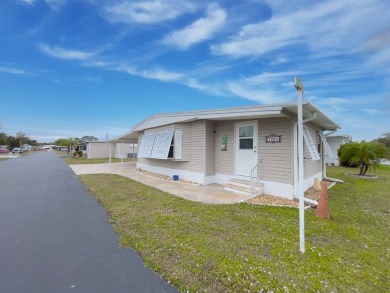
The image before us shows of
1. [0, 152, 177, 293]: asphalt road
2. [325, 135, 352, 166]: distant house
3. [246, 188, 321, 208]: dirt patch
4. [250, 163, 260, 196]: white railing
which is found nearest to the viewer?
[0, 152, 177, 293]: asphalt road

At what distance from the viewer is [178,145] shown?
32.5 ft

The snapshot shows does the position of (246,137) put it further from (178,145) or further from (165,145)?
(165,145)

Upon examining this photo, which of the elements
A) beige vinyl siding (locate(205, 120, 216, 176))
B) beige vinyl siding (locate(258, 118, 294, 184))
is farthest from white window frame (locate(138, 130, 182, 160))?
beige vinyl siding (locate(258, 118, 294, 184))

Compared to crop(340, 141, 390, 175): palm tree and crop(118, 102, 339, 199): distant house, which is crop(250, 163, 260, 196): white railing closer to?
crop(118, 102, 339, 199): distant house

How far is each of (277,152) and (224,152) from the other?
2350 millimetres

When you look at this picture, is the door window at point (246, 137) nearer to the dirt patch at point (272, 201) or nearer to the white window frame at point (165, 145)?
the dirt patch at point (272, 201)

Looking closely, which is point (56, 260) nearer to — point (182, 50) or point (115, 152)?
point (182, 50)

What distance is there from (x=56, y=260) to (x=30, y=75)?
17.4 metres

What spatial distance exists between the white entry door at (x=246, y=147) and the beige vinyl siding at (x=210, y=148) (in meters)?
1.24

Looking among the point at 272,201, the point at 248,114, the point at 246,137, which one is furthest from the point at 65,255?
the point at 246,137

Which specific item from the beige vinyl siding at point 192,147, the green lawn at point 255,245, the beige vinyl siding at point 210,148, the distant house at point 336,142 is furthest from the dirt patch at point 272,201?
the distant house at point 336,142

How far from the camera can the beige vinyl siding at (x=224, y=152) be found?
8.16m

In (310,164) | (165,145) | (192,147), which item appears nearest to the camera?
(310,164)

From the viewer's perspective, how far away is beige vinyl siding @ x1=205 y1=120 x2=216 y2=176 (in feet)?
28.3
